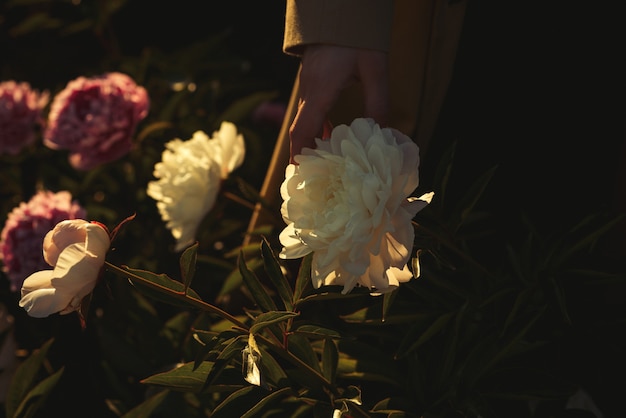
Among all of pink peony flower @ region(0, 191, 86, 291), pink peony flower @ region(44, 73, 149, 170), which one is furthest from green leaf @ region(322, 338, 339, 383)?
pink peony flower @ region(44, 73, 149, 170)

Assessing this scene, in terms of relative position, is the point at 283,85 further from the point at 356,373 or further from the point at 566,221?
the point at 356,373

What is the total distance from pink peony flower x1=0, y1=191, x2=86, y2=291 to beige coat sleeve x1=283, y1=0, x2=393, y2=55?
621 millimetres

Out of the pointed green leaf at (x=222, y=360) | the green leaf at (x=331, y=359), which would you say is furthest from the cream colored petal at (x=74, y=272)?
the green leaf at (x=331, y=359)

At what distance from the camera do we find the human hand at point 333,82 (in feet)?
3.22

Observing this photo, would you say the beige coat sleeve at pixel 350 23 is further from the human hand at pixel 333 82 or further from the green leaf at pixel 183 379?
the green leaf at pixel 183 379

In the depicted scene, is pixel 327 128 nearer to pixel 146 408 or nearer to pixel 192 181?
pixel 192 181

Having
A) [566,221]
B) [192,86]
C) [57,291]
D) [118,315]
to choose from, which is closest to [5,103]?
[192,86]

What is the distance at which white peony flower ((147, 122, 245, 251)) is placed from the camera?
1156 mm

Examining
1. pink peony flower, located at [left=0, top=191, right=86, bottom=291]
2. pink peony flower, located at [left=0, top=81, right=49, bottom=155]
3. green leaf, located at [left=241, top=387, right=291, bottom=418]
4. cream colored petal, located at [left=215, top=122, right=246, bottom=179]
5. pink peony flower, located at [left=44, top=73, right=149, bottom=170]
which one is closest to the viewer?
green leaf, located at [left=241, top=387, right=291, bottom=418]

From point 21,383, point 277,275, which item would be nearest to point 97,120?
point 21,383

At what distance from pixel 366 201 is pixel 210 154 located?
19.5 inches

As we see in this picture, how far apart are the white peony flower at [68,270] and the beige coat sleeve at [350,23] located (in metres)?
0.40

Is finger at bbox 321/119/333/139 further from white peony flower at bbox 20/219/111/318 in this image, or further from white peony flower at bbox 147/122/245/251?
white peony flower at bbox 20/219/111/318

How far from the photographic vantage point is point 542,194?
1.21 meters
